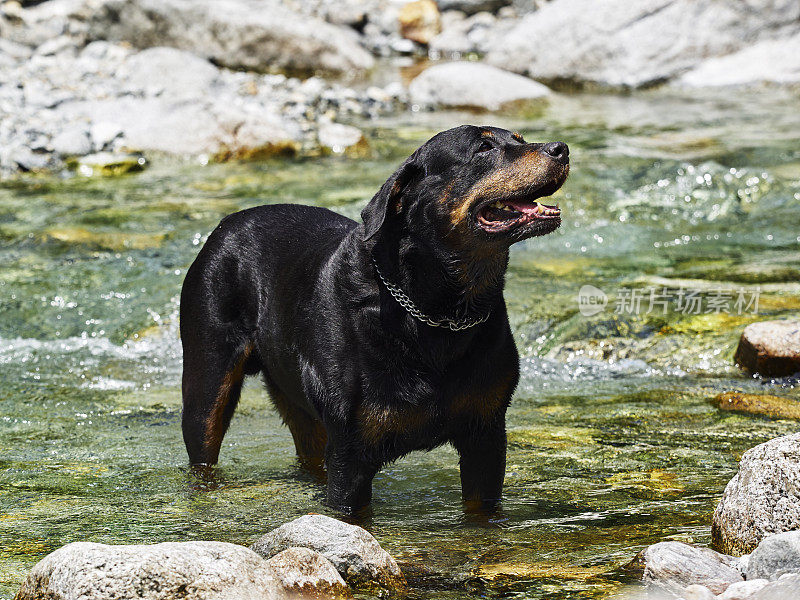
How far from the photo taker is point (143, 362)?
7348 millimetres

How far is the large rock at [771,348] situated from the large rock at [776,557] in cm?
328

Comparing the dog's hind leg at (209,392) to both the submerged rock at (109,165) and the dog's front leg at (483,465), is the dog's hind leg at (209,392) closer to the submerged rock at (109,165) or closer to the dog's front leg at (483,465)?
the dog's front leg at (483,465)

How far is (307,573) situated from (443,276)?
52.1 inches

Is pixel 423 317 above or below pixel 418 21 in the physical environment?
below

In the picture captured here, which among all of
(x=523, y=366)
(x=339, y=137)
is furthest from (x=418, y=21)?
(x=523, y=366)

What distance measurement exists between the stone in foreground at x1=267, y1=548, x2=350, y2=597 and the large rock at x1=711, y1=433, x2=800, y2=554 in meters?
1.34

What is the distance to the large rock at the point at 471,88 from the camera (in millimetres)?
15453

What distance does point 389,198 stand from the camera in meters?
3.95

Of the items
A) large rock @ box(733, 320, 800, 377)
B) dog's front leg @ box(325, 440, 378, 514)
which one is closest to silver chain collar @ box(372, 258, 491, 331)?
dog's front leg @ box(325, 440, 378, 514)

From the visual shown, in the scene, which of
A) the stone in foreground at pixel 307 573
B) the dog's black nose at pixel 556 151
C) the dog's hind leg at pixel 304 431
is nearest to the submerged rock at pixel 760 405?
the dog's hind leg at pixel 304 431

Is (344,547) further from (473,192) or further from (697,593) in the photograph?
(473,192)

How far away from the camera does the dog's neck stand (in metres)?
3.97

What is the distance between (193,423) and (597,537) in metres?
2.10

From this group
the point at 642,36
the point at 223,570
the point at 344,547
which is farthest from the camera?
the point at 642,36
